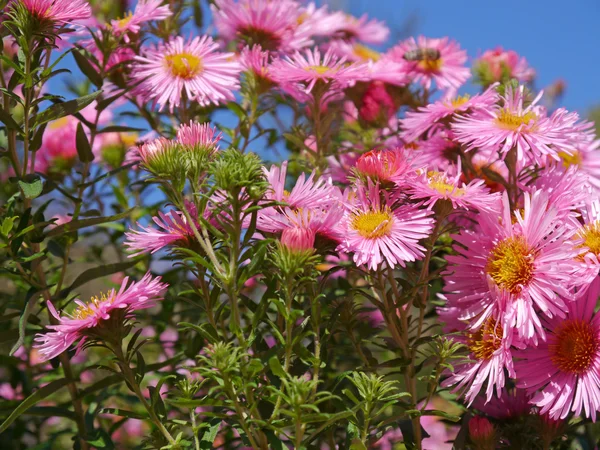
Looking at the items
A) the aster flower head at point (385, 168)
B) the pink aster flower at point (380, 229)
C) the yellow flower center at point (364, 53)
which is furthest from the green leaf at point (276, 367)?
the yellow flower center at point (364, 53)

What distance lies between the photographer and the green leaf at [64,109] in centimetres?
103

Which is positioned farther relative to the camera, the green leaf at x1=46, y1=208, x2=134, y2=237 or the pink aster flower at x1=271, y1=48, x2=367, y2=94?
the pink aster flower at x1=271, y1=48, x2=367, y2=94

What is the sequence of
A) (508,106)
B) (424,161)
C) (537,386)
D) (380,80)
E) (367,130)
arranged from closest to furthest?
(537,386) < (508,106) < (424,161) < (380,80) < (367,130)

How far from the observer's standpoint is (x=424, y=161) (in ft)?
3.95

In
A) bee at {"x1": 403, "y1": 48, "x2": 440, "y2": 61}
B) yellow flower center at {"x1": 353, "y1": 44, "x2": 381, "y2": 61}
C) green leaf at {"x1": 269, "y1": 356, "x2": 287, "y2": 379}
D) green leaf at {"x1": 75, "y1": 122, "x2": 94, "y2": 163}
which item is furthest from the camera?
yellow flower center at {"x1": 353, "y1": 44, "x2": 381, "y2": 61}

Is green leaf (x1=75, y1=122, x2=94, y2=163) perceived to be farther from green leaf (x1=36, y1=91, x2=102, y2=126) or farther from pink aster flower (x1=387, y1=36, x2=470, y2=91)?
pink aster flower (x1=387, y1=36, x2=470, y2=91)

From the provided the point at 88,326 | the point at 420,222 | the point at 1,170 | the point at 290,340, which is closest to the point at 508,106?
the point at 420,222

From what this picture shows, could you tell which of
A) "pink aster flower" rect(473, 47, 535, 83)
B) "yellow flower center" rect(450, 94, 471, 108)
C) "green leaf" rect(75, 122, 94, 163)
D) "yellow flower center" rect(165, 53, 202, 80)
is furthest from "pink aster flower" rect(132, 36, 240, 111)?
"pink aster flower" rect(473, 47, 535, 83)

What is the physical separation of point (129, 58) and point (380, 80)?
19.0 inches

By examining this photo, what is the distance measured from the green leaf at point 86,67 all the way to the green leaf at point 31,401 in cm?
50

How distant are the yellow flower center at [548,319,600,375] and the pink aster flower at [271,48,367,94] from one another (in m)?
0.54

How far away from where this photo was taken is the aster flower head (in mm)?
890

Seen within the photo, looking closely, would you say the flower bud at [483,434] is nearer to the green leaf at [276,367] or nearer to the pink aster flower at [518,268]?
the pink aster flower at [518,268]

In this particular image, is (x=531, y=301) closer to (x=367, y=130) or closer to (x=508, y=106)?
(x=508, y=106)
